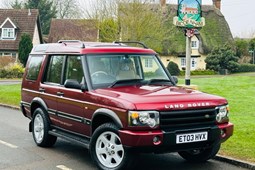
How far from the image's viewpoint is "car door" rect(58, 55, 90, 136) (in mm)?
7277

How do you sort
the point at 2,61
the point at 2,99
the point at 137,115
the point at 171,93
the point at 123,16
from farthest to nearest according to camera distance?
the point at 2,61, the point at 123,16, the point at 2,99, the point at 171,93, the point at 137,115

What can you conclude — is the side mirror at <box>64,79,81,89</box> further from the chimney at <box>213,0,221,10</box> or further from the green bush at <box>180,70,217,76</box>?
the chimney at <box>213,0,221,10</box>

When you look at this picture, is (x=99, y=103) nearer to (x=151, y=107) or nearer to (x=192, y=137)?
(x=151, y=107)

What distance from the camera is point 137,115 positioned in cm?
612

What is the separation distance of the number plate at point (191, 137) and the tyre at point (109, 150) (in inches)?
30.0

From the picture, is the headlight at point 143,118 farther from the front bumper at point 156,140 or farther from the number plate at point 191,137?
the number plate at point 191,137

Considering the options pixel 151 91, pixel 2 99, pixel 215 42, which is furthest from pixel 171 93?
pixel 215 42

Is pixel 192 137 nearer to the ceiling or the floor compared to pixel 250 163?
nearer to the ceiling

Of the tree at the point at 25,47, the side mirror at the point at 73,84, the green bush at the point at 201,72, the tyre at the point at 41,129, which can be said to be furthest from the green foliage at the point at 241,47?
the side mirror at the point at 73,84

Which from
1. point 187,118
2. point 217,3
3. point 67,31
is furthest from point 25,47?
point 187,118

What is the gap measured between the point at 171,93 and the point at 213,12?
194 feet

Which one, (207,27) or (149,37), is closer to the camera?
(149,37)

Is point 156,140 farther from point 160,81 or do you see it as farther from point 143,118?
point 160,81

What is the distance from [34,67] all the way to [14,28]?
46.0 metres
